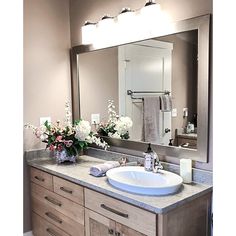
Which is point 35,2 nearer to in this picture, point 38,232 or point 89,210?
point 89,210

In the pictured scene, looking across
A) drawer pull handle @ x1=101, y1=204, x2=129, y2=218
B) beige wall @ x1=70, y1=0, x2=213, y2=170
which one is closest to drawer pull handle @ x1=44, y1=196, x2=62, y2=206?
drawer pull handle @ x1=101, y1=204, x2=129, y2=218

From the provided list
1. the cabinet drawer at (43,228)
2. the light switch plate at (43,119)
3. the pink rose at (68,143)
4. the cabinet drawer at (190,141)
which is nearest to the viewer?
the cabinet drawer at (190,141)

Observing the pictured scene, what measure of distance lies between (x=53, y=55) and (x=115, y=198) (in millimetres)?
1618

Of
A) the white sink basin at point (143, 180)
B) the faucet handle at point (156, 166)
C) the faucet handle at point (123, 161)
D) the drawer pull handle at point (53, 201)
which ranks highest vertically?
the faucet handle at point (156, 166)

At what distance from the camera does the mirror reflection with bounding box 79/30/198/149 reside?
6.05 feet

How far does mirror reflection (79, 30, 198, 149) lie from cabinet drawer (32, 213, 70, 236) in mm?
942

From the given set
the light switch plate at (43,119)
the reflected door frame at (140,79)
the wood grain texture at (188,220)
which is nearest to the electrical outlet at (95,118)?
the reflected door frame at (140,79)

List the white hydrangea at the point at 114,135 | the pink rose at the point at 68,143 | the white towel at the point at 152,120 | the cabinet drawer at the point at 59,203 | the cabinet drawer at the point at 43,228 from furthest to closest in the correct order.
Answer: the white hydrangea at the point at 114,135 < the pink rose at the point at 68,143 < the cabinet drawer at the point at 43,228 < the white towel at the point at 152,120 < the cabinet drawer at the point at 59,203

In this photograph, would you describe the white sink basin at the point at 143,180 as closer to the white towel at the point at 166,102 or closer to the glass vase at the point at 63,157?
the white towel at the point at 166,102

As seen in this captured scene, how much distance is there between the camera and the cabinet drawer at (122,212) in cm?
144

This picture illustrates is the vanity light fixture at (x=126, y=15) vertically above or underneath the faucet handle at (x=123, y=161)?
above

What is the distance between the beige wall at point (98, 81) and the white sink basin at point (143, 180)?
0.67m

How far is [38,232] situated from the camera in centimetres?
246
